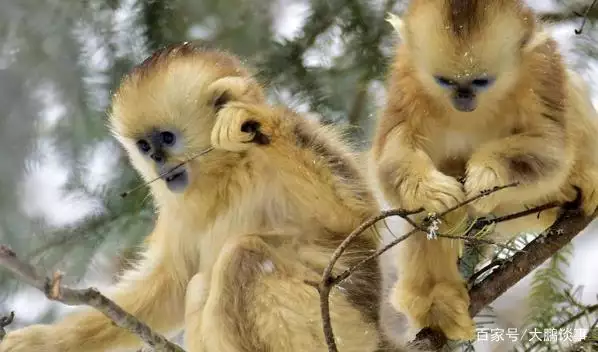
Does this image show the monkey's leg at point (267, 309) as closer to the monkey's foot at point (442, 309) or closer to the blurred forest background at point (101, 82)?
the monkey's foot at point (442, 309)

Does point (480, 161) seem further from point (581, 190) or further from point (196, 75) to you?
point (196, 75)

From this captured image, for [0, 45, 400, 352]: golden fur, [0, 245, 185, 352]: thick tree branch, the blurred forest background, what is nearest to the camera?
[0, 245, 185, 352]: thick tree branch

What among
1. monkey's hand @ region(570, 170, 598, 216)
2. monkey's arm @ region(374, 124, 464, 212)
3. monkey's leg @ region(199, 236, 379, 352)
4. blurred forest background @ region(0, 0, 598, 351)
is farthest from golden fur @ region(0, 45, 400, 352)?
monkey's hand @ region(570, 170, 598, 216)

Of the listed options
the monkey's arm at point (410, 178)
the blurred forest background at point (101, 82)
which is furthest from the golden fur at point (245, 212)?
the blurred forest background at point (101, 82)

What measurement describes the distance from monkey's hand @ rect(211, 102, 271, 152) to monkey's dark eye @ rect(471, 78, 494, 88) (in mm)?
291

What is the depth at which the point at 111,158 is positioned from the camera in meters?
1.64

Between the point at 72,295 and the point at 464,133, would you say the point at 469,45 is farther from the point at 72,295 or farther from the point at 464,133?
the point at 72,295

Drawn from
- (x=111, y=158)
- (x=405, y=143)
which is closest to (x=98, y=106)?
(x=111, y=158)

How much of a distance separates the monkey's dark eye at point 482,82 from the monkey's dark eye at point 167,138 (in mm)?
433

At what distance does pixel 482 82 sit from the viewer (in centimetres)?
113

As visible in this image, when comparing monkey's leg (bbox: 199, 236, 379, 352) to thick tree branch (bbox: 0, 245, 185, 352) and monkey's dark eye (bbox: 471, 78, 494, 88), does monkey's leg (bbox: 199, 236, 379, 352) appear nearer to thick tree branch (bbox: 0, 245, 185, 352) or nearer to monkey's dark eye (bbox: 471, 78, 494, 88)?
thick tree branch (bbox: 0, 245, 185, 352)

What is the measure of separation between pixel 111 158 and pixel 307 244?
1.71ft

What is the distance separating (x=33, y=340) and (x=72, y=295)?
1.70ft

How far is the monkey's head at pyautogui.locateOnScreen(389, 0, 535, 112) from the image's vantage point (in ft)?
3.65
